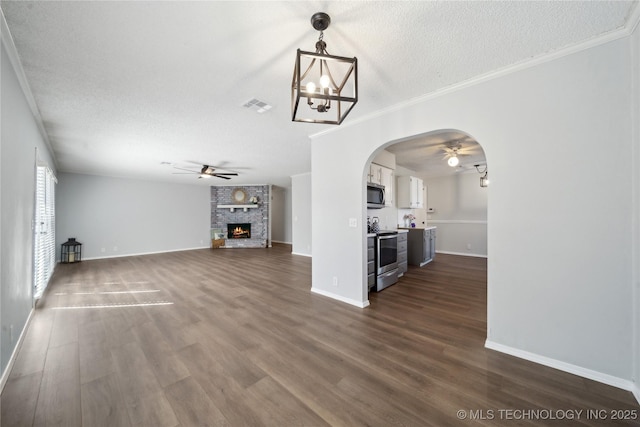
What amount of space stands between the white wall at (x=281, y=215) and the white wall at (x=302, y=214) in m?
2.71

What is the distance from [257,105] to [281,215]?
346 inches

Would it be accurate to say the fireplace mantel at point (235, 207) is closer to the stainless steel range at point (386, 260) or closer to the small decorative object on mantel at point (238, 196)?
the small decorative object on mantel at point (238, 196)

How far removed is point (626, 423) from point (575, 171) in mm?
1749

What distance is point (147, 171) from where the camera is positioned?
22.5 feet

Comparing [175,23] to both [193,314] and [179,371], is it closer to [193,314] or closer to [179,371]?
[179,371]

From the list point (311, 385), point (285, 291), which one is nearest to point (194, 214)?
point (285, 291)

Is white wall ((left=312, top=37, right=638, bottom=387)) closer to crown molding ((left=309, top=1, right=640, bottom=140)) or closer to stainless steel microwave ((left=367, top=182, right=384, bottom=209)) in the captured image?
crown molding ((left=309, top=1, right=640, bottom=140))

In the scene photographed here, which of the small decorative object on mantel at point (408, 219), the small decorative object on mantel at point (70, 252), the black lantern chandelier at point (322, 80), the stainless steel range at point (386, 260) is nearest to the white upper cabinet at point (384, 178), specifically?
the stainless steel range at point (386, 260)

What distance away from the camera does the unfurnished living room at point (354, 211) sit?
1.60 metres

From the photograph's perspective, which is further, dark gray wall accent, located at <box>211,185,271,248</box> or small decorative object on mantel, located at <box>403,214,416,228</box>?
dark gray wall accent, located at <box>211,185,271,248</box>

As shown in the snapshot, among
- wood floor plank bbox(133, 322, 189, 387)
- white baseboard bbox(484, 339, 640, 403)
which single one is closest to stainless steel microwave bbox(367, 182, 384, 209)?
white baseboard bbox(484, 339, 640, 403)

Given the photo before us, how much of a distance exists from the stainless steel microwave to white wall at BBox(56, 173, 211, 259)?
7.80 metres

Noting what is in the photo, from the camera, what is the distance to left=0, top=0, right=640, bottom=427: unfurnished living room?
1.60 meters

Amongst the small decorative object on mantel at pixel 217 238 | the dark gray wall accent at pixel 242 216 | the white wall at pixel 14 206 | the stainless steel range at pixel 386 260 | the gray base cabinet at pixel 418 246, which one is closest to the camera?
the white wall at pixel 14 206
